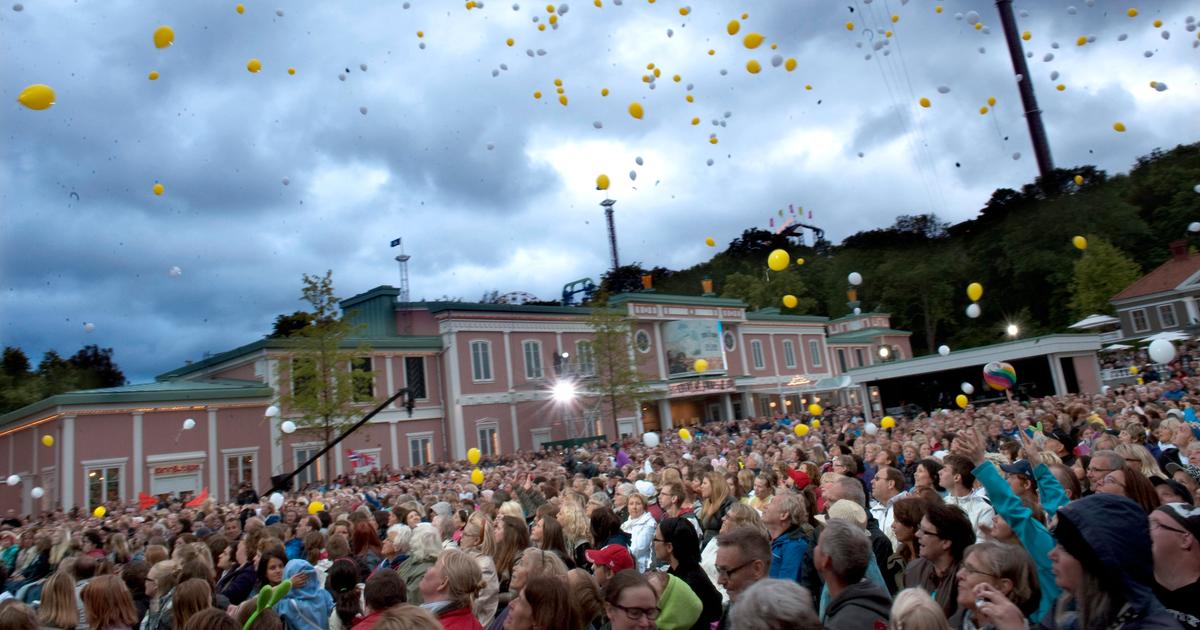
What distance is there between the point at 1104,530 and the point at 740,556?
68.6 inches

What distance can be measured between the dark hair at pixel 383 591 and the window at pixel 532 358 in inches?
1354

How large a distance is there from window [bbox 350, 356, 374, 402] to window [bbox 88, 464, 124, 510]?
8.08 metres

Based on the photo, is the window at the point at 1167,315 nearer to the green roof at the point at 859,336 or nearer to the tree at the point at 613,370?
the green roof at the point at 859,336

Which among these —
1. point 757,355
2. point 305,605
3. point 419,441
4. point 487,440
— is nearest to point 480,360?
point 487,440

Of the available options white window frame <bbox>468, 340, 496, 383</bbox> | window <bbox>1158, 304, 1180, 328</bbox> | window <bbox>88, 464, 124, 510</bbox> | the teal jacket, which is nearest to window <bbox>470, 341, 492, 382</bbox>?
white window frame <bbox>468, 340, 496, 383</bbox>

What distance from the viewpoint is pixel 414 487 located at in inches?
587

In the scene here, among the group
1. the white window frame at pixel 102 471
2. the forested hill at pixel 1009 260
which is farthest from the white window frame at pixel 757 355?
the white window frame at pixel 102 471

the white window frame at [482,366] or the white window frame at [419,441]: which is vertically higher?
the white window frame at [482,366]

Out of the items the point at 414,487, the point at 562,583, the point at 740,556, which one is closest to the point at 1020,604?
the point at 740,556

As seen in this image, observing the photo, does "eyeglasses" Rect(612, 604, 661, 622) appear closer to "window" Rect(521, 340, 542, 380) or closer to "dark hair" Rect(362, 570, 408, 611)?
"dark hair" Rect(362, 570, 408, 611)

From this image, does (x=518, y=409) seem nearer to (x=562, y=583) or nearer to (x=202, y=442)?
(x=202, y=442)

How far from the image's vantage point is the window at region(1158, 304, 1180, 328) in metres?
49.7

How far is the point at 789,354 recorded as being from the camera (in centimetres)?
5403

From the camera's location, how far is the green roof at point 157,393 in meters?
25.5
